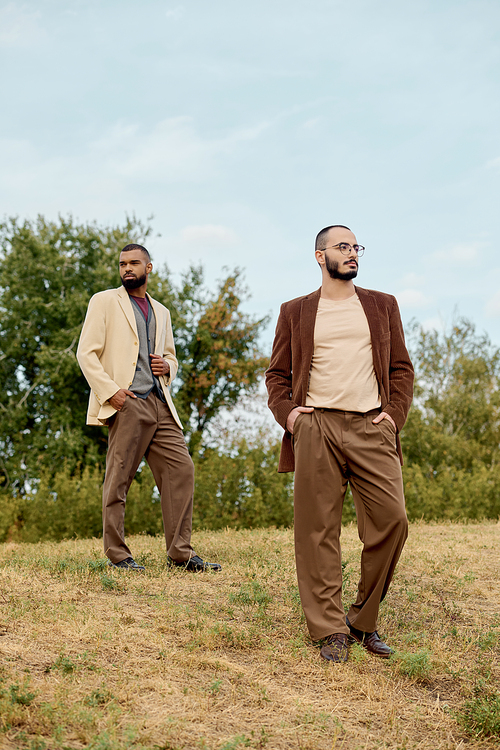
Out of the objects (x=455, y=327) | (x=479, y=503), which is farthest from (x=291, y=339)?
(x=455, y=327)

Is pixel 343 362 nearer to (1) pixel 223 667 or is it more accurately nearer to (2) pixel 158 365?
(1) pixel 223 667

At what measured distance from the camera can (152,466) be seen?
6.18m

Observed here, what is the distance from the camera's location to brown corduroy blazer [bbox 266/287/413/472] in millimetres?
4319

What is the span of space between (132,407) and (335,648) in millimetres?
2778

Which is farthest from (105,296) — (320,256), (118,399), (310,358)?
(310,358)

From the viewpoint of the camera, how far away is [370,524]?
4129 millimetres

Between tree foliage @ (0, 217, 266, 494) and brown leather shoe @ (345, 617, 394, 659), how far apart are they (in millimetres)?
15706

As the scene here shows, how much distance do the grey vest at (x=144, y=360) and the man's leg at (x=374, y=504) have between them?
7.78 ft

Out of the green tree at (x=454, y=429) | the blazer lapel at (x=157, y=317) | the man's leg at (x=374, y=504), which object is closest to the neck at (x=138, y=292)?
the blazer lapel at (x=157, y=317)

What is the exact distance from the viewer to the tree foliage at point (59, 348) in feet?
67.0

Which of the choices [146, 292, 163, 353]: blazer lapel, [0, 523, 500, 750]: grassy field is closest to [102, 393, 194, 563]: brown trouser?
[0, 523, 500, 750]: grassy field

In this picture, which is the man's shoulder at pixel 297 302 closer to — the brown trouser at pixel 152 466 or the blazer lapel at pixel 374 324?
the blazer lapel at pixel 374 324

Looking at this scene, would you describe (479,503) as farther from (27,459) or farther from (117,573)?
(27,459)

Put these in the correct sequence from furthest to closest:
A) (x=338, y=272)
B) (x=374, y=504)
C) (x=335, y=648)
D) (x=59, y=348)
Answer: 1. (x=59, y=348)
2. (x=338, y=272)
3. (x=374, y=504)
4. (x=335, y=648)
